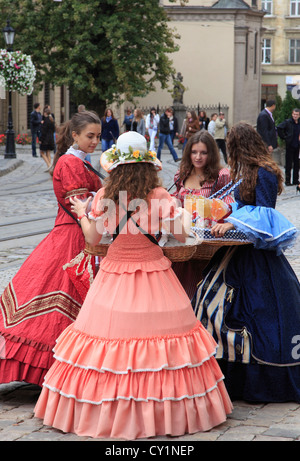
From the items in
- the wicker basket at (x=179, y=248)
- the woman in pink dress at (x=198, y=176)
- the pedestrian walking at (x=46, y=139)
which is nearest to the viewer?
the wicker basket at (x=179, y=248)

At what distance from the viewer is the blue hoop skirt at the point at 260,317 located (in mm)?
5090

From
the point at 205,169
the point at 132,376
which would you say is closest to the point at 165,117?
the point at 205,169

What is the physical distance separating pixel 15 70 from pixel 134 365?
21620mm

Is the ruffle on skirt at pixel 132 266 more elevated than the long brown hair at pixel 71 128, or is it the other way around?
the long brown hair at pixel 71 128

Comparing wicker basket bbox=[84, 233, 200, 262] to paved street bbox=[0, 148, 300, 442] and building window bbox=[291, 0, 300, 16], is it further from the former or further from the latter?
building window bbox=[291, 0, 300, 16]

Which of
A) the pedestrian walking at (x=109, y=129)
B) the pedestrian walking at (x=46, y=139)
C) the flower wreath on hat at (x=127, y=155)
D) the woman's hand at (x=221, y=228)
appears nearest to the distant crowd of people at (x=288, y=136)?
the pedestrian walking at (x=109, y=129)

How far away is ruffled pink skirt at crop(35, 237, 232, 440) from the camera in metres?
4.32

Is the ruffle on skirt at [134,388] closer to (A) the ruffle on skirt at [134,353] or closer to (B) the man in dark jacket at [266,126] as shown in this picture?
(A) the ruffle on skirt at [134,353]

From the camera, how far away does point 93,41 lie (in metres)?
30.6

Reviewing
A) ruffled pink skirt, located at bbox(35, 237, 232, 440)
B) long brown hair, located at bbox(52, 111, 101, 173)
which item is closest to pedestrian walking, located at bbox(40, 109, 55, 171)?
long brown hair, located at bbox(52, 111, 101, 173)

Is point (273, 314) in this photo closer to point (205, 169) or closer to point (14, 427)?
point (205, 169)

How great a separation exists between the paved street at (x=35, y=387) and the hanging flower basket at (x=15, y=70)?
384cm

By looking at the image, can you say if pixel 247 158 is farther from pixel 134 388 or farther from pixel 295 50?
pixel 295 50

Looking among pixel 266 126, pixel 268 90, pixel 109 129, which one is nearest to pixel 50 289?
pixel 266 126
